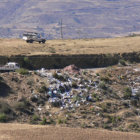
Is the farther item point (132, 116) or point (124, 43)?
point (124, 43)

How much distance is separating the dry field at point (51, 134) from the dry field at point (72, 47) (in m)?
19.9

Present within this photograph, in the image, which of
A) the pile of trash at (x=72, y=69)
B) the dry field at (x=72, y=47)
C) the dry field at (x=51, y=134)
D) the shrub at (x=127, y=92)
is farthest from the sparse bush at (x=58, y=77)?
the dry field at (x=51, y=134)

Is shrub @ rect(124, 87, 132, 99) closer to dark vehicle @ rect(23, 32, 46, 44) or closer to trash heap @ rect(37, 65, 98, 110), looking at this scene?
A: trash heap @ rect(37, 65, 98, 110)

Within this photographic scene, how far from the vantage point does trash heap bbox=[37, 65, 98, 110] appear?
3716 centimetres

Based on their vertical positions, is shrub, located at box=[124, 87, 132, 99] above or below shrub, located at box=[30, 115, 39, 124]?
below

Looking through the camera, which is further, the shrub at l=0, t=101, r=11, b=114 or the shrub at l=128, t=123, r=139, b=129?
the shrub at l=128, t=123, r=139, b=129

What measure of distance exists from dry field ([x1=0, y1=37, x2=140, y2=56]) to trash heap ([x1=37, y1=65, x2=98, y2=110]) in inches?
248

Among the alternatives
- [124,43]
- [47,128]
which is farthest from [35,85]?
[124,43]

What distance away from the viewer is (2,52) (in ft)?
152

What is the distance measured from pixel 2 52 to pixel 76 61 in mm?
7368

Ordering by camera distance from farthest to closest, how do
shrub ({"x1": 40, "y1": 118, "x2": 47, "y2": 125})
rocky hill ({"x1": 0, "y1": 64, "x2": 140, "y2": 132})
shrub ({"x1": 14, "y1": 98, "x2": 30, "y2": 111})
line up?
shrub ({"x1": 14, "y1": 98, "x2": 30, "y2": 111}) < rocky hill ({"x1": 0, "y1": 64, "x2": 140, "y2": 132}) < shrub ({"x1": 40, "y1": 118, "x2": 47, "y2": 125})

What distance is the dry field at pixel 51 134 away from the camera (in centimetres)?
2477

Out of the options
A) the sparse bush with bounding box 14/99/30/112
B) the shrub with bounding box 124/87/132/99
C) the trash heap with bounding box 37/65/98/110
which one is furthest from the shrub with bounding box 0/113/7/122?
the shrub with bounding box 124/87/132/99

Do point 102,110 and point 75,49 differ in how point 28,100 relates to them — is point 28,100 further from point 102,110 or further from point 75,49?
point 75,49
